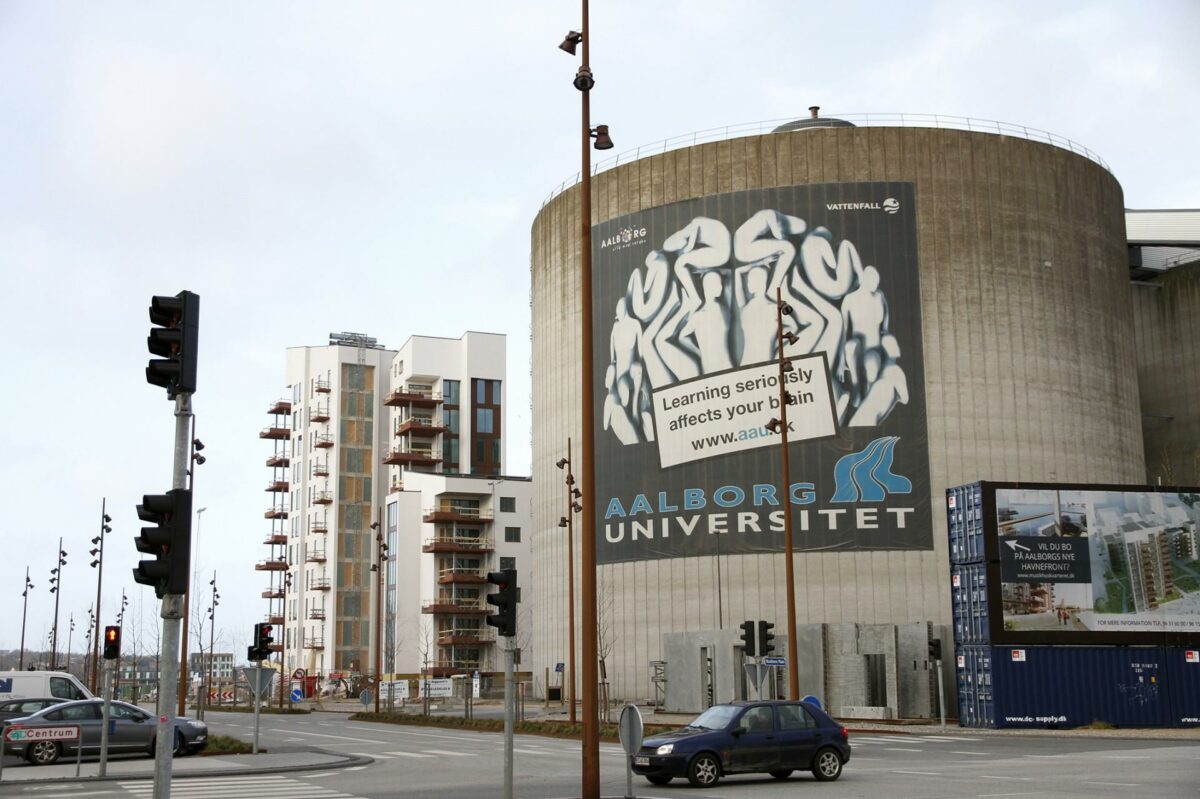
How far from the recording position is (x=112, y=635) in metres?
25.5

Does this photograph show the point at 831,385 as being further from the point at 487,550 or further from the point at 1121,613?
the point at 487,550

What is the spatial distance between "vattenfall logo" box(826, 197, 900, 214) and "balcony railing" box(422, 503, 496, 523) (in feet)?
193

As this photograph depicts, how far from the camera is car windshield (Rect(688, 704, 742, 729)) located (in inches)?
888

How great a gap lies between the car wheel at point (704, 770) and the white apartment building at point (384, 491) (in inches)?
3502

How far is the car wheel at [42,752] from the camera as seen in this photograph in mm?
30016

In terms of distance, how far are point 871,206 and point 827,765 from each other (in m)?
42.0

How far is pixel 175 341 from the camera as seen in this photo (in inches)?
508

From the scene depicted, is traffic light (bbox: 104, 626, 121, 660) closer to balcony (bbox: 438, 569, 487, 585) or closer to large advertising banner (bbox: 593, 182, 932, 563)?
large advertising banner (bbox: 593, 182, 932, 563)

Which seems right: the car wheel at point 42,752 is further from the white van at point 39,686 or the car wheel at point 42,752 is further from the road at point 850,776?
the white van at point 39,686

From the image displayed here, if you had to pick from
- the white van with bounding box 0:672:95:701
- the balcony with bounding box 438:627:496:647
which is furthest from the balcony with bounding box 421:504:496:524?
the white van with bounding box 0:672:95:701

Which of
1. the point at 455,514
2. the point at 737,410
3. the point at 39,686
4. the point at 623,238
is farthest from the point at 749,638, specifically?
the point at 455,514

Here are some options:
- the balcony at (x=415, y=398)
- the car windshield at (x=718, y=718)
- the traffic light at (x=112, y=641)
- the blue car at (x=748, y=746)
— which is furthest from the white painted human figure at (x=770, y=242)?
the balcony at (x=415, y=398)

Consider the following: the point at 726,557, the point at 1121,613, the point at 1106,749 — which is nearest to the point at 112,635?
the point at 1106,749

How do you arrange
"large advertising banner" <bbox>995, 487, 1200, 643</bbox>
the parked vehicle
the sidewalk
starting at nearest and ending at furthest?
1. the sidewalk
2. the parked vehicle
3. "large advertising banner" <bbox>995, 487, 1200, 643</bbox>
